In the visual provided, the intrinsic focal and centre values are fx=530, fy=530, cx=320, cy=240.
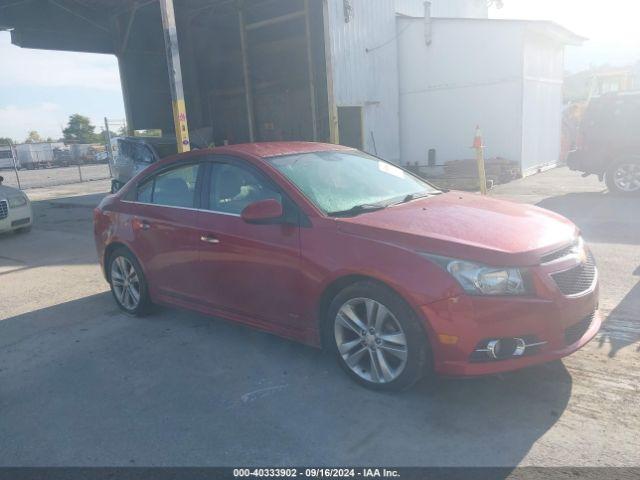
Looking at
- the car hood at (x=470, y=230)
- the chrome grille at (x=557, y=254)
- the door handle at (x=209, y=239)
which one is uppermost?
the car hood at (x=470, y=230)

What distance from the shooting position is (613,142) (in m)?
10.5

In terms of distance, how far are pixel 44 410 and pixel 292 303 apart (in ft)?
5.93

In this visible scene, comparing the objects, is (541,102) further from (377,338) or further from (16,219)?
(377,338)

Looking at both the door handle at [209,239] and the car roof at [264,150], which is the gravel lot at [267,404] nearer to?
the door handle at [209,239]

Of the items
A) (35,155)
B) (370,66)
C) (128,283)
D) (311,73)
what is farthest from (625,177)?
(35,155)

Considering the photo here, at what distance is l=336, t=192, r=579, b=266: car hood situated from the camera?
310cm

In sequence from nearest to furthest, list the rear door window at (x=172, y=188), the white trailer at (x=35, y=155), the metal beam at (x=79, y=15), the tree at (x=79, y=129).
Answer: the rear door window at (x=172, y=188) → the metal beam at (x=79, y=15) → the white trailer at (x=35, y=155) → the tree at (x=79, y=129)

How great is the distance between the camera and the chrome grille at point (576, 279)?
317cm

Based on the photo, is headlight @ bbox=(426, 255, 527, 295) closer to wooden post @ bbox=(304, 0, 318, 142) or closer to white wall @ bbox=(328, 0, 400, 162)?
white wall @ bbox=(328, 0, 400, 162)

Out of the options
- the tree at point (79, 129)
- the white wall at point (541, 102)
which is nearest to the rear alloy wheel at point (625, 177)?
the white wall at point (541, 102)

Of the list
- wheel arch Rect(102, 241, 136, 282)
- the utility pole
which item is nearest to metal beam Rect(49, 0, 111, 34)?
the utility pole

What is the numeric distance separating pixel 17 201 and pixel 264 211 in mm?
8535

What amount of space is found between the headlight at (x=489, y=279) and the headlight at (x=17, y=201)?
9.72 metres

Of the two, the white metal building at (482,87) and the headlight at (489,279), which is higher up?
the white metal building at (482,87)
